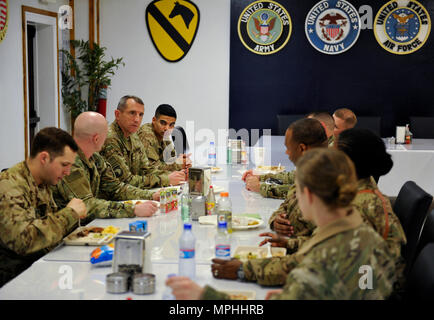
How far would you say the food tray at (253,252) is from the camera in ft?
7.39

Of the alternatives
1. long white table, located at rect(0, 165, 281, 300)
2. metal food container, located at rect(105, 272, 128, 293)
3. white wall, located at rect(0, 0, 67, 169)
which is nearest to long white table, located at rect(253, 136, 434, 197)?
long white table, located at rect(0, 165, 281, 300)

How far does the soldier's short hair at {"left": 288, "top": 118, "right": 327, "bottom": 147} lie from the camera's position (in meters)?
2.70

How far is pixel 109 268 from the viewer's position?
213 cm

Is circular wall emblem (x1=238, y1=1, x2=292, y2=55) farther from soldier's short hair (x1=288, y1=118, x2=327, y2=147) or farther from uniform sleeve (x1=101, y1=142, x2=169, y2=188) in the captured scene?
soldier's short hair (x1=288, y1=118, x2=327, y2=147)

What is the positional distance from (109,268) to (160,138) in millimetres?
2724

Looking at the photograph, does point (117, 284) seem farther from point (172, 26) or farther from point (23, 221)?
point (172, 26)

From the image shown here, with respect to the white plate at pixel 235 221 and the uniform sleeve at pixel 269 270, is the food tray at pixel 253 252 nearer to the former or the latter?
the uniform sleeve at pixel 269 270

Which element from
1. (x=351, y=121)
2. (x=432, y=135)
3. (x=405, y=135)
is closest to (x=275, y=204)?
(x=351, y=121)

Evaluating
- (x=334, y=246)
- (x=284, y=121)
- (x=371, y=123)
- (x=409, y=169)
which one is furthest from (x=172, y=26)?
(x=334, y=246)

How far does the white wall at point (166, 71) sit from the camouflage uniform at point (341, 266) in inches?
264

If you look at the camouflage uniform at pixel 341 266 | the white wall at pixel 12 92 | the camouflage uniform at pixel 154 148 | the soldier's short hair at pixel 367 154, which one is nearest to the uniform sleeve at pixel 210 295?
the camouflage uniform at pixel 341 266

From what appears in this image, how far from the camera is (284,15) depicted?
7773mm
